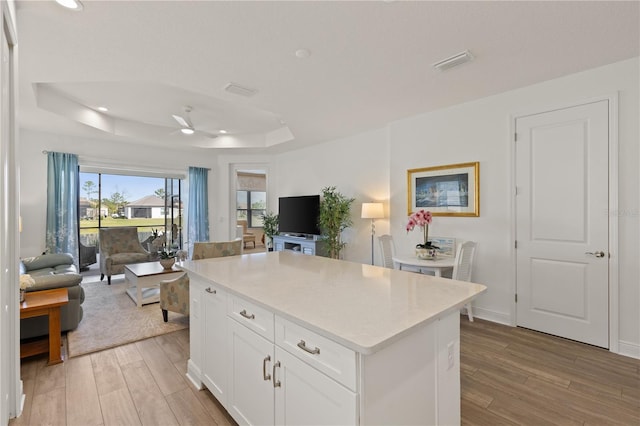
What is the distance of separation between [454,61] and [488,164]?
1398mm

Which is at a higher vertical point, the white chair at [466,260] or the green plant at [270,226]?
the green plant at [270,226]

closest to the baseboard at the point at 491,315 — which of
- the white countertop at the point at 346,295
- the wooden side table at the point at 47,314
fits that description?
the white countertop at the point at 346,295

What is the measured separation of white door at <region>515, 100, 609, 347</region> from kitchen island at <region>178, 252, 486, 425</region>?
2077 mm

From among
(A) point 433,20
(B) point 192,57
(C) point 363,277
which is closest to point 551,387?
(C) point 363,277

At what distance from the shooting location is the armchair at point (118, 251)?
5.14 m

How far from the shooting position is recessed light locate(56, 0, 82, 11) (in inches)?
74.0

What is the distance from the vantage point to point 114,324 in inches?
133

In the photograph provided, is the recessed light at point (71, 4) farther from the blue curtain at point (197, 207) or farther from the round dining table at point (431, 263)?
the blue curtain at point (197, 207)

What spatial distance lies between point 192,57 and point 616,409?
407cm

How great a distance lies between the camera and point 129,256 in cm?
532

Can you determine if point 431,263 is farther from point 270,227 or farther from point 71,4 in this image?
point 270,227

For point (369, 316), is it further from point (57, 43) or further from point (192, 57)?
point (57, 43)

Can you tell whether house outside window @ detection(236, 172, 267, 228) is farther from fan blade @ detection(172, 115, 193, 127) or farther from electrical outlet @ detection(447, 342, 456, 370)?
electrical outlet @ detection(447, 342, 456, 370)

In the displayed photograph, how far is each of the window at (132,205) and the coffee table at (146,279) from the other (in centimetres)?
216
